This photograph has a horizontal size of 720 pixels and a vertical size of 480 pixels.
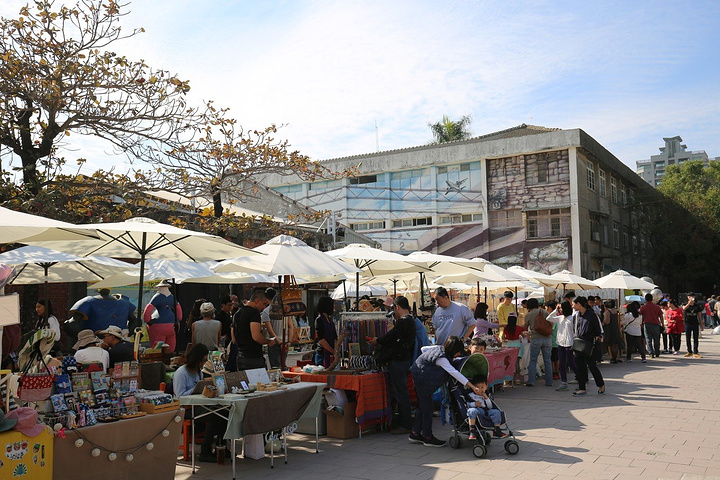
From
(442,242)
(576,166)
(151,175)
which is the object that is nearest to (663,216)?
(576,166)

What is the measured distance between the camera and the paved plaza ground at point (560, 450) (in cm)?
633

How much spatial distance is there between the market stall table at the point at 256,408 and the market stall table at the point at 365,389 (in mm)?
753

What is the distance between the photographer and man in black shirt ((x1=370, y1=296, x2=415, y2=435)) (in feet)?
26.2

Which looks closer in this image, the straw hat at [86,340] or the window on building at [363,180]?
the straw hat at [86,340]

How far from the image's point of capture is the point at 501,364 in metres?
11.2

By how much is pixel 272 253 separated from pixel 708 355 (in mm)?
15932

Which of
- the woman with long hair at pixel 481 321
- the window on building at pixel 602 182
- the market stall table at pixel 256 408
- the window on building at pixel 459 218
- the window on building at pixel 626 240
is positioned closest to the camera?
the market stall table at pixel 256 408

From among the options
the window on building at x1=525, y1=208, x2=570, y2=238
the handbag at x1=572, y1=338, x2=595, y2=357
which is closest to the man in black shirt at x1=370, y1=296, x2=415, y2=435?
the handbag at x1=572, y1=338, x2=595, y2=357

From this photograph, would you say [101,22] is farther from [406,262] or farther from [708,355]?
[708,355]

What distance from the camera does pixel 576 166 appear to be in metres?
33.3

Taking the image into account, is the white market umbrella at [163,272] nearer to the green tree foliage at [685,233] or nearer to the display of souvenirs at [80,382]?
the display of souvenirs at [80,382]

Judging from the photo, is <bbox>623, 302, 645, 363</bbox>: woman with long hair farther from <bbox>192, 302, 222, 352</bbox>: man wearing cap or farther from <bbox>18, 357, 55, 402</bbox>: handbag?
<bbox>18, 357, 55, 402</bbox>: handbag

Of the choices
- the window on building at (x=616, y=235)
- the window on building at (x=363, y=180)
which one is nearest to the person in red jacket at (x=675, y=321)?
the window on building at (x=616, y=235)

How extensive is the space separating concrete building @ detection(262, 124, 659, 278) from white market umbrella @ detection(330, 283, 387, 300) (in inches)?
482
